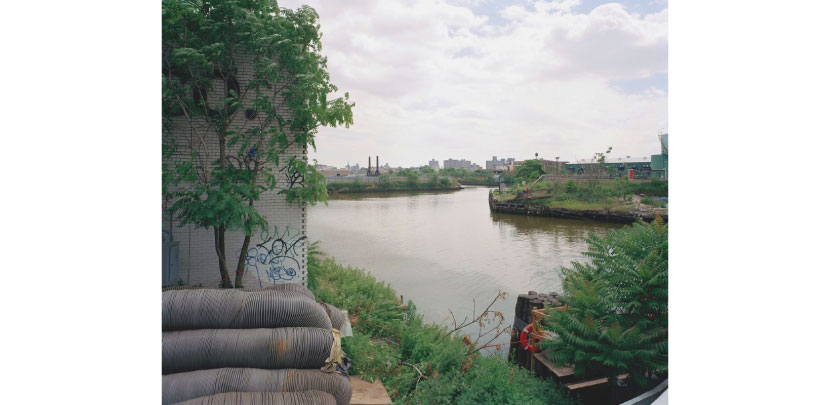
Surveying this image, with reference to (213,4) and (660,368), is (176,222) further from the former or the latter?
→ (660,368)

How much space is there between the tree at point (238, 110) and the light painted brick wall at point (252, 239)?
22mm

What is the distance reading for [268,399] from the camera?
2.33 meters

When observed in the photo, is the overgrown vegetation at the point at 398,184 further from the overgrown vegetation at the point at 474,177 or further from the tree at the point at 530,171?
the tree at the point at 530,171

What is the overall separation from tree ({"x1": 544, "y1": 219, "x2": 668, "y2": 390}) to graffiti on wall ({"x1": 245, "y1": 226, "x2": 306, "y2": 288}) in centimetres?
275

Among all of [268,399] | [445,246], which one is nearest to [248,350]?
[268,399]

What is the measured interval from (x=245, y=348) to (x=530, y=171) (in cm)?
1526

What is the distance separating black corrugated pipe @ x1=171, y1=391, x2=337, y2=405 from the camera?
224 centimetres

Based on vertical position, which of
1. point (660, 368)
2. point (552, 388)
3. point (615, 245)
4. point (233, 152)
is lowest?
point (552, 388)

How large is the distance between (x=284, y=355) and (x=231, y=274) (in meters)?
2.29

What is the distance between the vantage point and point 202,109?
4.37 metres

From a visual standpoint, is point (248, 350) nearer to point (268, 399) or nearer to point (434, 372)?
point (268, 399)
